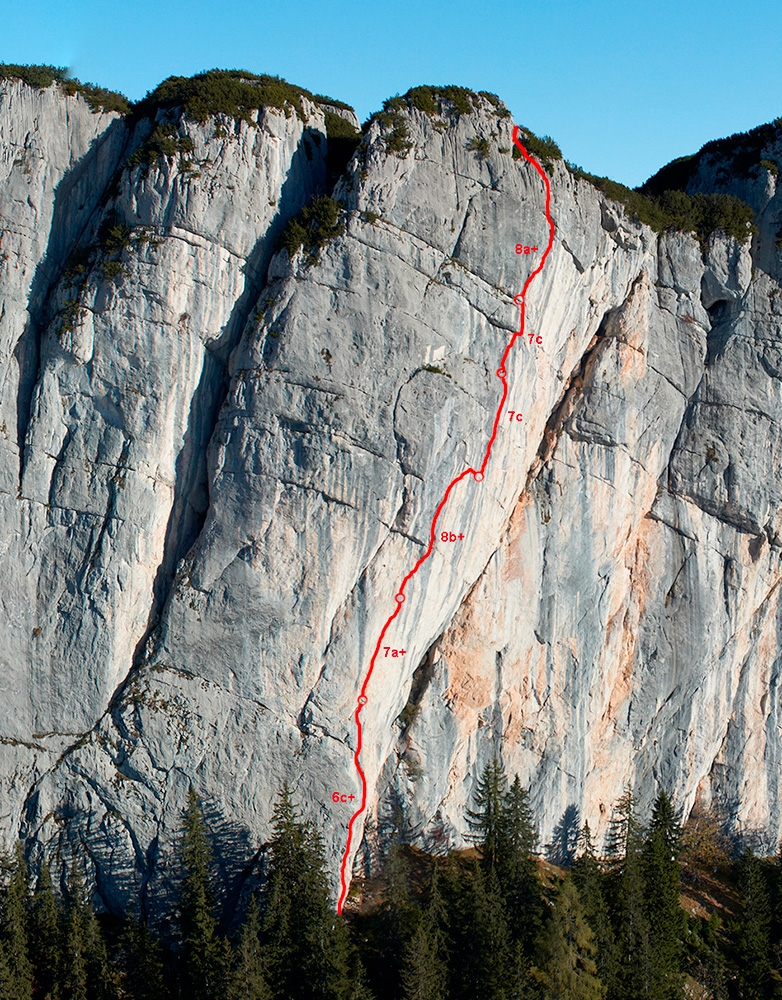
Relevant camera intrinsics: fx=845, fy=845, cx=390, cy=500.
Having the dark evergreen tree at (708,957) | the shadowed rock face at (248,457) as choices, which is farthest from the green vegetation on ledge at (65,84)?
the dark evergreen tree at (708,957)

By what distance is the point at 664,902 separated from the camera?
32875 millimetres

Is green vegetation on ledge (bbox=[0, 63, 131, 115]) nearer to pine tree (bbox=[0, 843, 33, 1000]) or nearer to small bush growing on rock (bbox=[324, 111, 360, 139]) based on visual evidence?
small bush growing on rock (bbox=[324, 111, 360, 139])

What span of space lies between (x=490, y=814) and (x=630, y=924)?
6.46 meters

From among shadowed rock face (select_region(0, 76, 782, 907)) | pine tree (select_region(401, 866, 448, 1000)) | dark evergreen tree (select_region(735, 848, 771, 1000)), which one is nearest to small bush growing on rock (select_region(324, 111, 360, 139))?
shadowed rock face (select_region(0, 76, 782, 907))

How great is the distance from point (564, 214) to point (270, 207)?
11.5 meters

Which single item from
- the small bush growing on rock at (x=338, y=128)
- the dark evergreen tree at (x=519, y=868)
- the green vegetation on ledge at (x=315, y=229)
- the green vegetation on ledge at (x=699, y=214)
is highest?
the small bush growing on rock at (x=338, y=128)

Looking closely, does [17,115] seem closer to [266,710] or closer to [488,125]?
[488,125]

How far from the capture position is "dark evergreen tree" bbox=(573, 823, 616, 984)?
29469 mm

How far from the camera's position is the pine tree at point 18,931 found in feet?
86.7

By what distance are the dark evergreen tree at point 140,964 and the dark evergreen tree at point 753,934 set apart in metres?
21.8

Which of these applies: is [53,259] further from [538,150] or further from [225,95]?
[538,150]

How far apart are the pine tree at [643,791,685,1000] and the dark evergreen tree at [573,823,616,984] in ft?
5.14

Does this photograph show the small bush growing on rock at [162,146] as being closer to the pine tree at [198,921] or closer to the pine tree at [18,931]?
the pine tree at [198,921]

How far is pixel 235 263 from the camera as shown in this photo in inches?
1262
